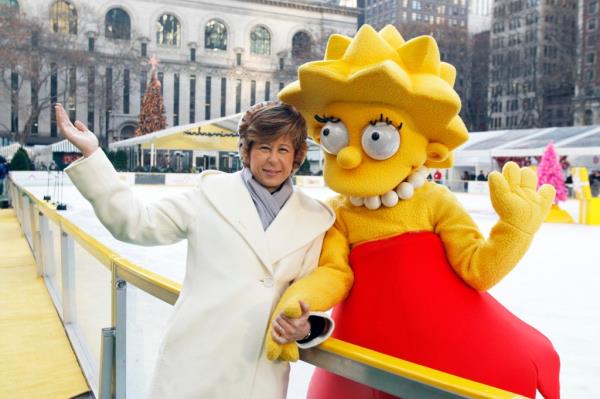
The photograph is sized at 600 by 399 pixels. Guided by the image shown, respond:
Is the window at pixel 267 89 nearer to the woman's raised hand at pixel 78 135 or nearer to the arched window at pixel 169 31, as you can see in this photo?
the arched window at pixel 169 31

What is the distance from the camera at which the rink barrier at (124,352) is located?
105cm

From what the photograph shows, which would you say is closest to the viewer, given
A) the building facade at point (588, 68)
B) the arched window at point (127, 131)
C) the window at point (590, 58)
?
the arched window at point (127, 131)

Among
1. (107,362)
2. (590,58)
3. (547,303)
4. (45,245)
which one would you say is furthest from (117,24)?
(107,362)

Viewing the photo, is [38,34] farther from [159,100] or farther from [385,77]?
[385,77]

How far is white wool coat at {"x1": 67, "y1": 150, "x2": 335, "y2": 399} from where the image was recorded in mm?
1548

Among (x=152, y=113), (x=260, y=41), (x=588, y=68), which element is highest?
(x=260, y=41)

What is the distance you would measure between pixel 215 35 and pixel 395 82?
193 ft

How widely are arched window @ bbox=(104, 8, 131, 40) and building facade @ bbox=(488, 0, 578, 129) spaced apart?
31094 mm

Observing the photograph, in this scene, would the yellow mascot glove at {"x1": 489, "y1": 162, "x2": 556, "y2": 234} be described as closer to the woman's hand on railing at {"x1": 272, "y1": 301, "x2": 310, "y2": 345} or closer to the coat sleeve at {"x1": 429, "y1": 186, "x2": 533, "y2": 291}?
the coat sleeve at {"x1": 429, "y1": 186, "x2": 533, "y2": 291}

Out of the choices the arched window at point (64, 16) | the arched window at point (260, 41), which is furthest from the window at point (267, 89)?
the arched window at point (64, 16)

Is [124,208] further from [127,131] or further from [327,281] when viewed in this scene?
[127,131]

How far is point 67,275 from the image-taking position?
387cm

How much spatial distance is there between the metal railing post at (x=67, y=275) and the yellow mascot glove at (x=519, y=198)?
285cm

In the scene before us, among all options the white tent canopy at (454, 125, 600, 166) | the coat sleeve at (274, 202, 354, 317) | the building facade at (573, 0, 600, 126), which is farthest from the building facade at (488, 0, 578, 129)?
the coat sleeve at (274, 202, 354, 317)
